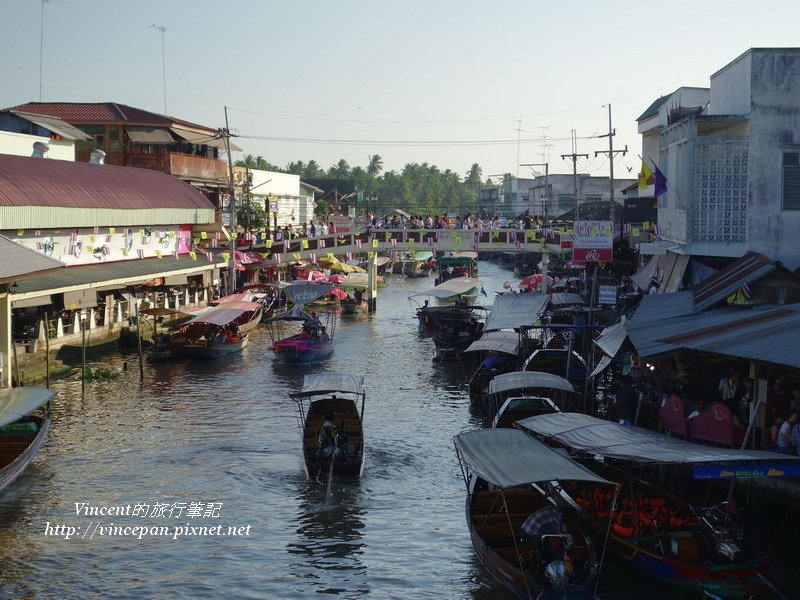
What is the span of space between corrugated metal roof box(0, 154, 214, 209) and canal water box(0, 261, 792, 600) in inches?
310

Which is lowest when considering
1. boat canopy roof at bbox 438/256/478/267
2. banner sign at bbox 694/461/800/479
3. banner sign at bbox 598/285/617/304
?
banner sign at bbox 694/461/800/479

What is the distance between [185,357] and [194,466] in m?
16.9

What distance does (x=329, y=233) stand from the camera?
56.7 meters

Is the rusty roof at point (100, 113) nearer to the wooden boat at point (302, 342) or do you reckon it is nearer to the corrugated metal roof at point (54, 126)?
the corrugated metal roof at point (54, 126)

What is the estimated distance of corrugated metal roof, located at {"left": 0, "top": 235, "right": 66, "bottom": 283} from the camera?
2765cm

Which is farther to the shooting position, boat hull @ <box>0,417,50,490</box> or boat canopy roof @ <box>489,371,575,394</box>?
boat canopy roof @ <box>489,371,575,394</box>

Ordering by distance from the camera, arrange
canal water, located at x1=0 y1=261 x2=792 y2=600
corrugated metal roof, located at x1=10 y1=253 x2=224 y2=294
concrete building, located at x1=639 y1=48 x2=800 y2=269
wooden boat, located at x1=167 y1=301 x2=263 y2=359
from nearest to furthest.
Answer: canal water, located at x1=0 y1=261 x2=792 y2=600, concrete building, located at x1=639 y1=48 x2=800 y2=269, corrugated metal roof, located at x1=10 y1=253 x2=224 y2=294, wooden boat, located at x1=167 y1=301 x2=263 y2=359

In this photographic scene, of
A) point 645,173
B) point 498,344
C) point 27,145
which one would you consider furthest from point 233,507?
point 27,145

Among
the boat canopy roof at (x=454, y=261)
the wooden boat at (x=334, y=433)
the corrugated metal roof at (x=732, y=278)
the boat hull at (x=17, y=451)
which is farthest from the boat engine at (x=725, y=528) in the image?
the boat canopy roof at (x=454, y=261)

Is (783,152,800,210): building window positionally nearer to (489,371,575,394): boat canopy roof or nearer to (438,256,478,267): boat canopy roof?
(489,371,575,394): boat canopy roof

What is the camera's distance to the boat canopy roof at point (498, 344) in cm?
3325

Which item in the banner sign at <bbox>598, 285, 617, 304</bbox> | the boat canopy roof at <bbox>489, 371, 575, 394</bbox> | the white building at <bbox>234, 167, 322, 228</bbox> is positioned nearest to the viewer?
the boat canopy roof at <bbox>489, 371, 575, 394</bbox>

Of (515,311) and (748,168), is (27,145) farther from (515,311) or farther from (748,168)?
(748,168)

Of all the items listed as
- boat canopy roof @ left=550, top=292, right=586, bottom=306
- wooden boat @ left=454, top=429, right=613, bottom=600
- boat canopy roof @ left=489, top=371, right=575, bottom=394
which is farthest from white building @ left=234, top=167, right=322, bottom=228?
wooden boat @ left=454, top=429, right=613, bottom=600
